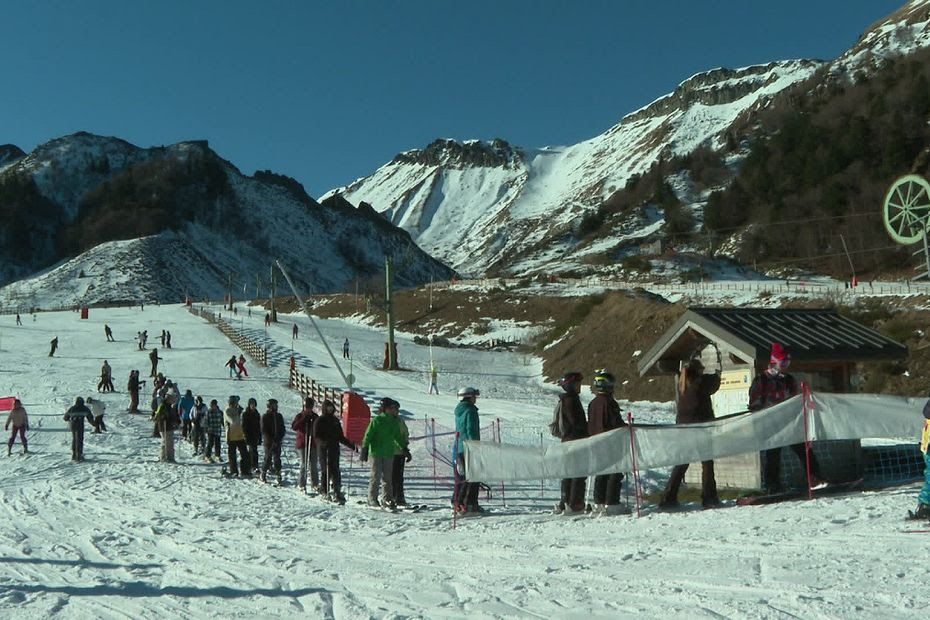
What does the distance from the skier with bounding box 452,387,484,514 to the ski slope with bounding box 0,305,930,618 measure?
17.4 inches

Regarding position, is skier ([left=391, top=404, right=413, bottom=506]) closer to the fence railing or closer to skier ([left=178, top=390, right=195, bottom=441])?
skier ([left=178, top=390, right=195, bottom=441])

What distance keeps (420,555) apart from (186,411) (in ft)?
48.4

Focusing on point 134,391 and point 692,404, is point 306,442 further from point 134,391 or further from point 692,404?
point 134,391

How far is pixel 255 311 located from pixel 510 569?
75332mm

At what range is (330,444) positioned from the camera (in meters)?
12.6

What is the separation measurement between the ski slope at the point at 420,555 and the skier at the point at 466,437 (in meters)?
0.44

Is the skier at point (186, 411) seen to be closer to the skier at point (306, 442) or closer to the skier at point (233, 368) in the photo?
the skier at point (306, 442)

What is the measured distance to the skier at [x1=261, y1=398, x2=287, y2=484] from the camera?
1523 cm

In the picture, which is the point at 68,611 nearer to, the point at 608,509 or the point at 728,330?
the point at 608,509

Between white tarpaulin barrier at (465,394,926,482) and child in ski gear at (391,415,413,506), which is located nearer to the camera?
white tarpaulin barrier at (465,394,926,482)

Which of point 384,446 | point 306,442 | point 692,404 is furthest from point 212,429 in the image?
point 692,404

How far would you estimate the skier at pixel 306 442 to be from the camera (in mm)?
13461

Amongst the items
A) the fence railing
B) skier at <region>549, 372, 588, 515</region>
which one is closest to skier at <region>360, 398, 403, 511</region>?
skier at <region>549, 372, 588, 515</region>

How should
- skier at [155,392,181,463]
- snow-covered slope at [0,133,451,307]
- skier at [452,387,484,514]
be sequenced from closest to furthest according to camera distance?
skier at [452,387,484,514]
skier at [155,392,181,463]
snow-covered slope at [0,133,451,307]
